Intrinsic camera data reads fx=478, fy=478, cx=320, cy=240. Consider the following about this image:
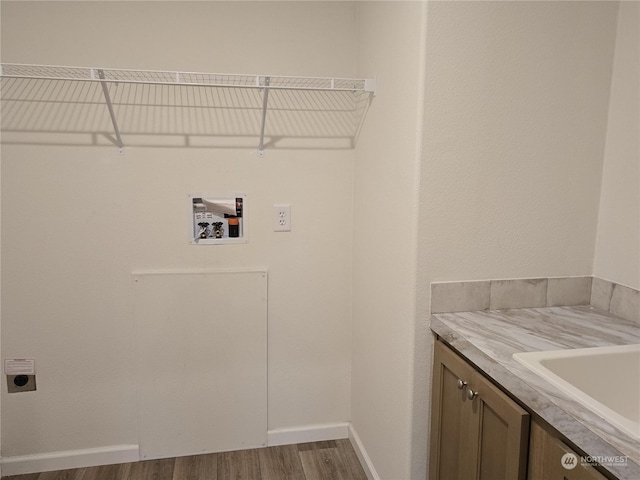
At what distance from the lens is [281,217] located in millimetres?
2232

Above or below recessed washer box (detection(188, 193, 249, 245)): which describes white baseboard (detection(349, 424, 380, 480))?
below

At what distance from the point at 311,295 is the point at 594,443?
1.50m

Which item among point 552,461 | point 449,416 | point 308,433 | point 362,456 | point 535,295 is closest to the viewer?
point 552,461

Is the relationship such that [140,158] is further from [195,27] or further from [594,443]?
[594,443]

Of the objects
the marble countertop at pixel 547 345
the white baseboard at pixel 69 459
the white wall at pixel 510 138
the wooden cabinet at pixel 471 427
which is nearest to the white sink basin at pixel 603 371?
→ the marble countertop at pixel 547 345

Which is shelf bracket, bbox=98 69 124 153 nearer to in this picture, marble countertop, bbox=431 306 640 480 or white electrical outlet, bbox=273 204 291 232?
Result: white electrical outlet, bbox=273 204 291 232

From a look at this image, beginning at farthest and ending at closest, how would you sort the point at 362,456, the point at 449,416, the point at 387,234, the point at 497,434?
the point at 362,456, the point at 387,234, the point at 449,416, the point at 497,434

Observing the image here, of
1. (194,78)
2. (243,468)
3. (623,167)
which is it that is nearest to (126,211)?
(194,78)

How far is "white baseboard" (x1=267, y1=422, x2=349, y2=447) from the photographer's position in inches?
93.0

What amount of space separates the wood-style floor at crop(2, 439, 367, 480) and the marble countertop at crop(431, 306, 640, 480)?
1.01 m

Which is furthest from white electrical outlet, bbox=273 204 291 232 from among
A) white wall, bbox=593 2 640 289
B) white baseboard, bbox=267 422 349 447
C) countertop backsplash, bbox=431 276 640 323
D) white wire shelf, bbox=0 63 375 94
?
white wall, bbox=593 2 640 289

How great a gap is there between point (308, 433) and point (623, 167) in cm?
181

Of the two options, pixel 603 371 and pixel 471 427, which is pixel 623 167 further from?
pixel 471 427

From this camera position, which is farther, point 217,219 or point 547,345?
point 217,219
